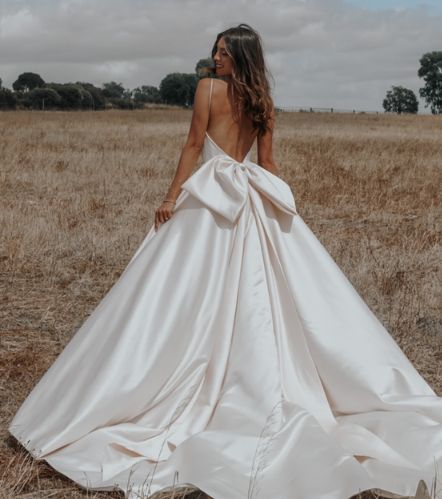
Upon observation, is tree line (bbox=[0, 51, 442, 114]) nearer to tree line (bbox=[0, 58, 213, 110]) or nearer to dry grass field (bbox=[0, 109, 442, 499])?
tree line (bbox=[0, 58, 213, 110])

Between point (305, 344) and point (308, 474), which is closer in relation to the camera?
point (308, 474)

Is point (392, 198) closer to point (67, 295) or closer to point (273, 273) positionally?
point (67, 295)

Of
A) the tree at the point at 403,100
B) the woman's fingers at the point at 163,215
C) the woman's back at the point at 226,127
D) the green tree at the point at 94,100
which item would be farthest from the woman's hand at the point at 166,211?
the tree at the point at 403,100

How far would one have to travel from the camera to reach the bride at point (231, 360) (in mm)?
3641

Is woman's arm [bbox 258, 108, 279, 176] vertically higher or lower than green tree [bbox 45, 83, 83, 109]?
lower

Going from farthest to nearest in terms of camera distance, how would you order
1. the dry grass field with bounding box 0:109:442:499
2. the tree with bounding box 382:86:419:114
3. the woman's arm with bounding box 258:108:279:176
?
the tree with bounding box 382:86:419:114
the dry grass field with bounding box 0:109:442:499
the woman's arm with bounding box 258:108:279:176

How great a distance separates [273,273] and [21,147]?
15.1 metres

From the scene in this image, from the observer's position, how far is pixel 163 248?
4.15 metres

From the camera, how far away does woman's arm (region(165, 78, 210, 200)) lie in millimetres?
4160

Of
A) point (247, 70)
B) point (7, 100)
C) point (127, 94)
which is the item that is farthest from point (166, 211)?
point (127, 94)

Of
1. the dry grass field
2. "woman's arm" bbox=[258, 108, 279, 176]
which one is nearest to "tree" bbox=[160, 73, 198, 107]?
the dry grass field

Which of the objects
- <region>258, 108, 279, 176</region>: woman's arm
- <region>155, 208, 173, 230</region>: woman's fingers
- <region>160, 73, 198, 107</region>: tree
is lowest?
<region>155, 208, 173, 230</region>: woman's fingers

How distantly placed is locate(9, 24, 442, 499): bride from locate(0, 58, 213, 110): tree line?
163 feet

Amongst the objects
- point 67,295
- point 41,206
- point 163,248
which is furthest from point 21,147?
point 163,248
